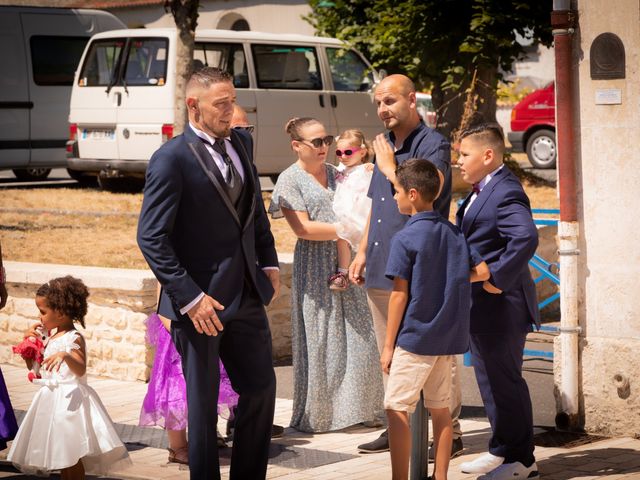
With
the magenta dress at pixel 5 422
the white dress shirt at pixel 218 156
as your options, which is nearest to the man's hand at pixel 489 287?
the white dress shirt at pixel 218 156

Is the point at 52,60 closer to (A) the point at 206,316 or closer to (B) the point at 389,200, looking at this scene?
(B) the point at 389,200

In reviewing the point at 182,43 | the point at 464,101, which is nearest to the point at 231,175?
the point at 182,43

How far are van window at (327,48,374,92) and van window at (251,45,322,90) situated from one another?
11.3 inches

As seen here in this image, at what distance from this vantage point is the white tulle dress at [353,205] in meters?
7.57

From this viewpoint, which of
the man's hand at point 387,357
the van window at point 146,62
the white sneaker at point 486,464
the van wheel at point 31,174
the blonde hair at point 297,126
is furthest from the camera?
the van wheel at point 31,174

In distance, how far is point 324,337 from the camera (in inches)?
314

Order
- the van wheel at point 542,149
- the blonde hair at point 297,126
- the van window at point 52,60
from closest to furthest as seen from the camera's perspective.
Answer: the blonde hair at point 297,126, the van window at point 52,60, the van wheel at point 542,149

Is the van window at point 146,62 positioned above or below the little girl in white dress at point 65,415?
above

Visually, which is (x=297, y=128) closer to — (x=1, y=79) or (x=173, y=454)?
(x=173, y=454)

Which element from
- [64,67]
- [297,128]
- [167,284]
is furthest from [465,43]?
[167,284]

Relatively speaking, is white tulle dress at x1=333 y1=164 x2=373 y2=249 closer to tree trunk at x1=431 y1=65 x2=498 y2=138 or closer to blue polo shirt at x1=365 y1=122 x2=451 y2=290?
blue polo shirt at x1=365 y1=122 x2=451 y2=290

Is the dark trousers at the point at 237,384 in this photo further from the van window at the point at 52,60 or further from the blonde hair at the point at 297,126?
the van window at the point at 52,60

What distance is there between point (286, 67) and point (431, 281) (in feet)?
42.5

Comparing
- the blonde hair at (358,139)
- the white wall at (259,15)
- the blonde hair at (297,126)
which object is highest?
the white wall at (259,15)
